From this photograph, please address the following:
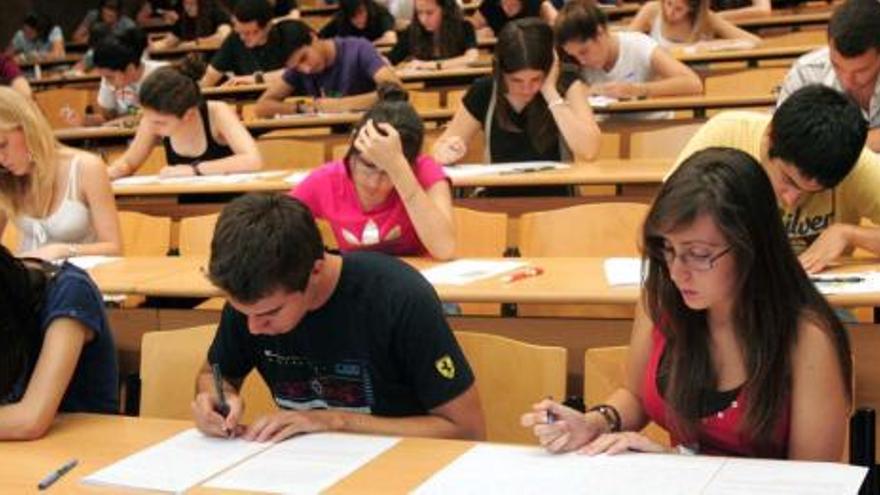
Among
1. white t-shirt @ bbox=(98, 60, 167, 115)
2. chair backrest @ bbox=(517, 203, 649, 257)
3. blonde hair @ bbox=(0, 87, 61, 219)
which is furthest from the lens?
white t-shirt @ bbox=(98, 60, 167, 115)

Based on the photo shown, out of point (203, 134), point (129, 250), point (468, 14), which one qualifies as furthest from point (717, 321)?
point (468, 14)

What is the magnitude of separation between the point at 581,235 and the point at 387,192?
60 cm

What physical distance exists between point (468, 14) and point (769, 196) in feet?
25.8

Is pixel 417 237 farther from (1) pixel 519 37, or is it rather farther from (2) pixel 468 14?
(2) pixel 468 14

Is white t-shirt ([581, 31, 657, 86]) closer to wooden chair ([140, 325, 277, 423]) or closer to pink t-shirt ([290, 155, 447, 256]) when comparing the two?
pink t-shirt ([290, 155, 447, 256])

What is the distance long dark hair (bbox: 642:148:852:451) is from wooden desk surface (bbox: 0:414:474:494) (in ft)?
1.30

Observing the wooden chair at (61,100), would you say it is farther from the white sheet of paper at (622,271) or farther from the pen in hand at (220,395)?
the pen in hand at (220,395)

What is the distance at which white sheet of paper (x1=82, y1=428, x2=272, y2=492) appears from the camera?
197 cm

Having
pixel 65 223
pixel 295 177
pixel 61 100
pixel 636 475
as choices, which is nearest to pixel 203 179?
pixel 295 177

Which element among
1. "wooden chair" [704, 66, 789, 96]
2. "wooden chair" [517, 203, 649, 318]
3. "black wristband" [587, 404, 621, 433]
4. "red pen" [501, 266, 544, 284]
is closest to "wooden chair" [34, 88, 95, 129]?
"wooden chair" [704, 66, 789, 96]

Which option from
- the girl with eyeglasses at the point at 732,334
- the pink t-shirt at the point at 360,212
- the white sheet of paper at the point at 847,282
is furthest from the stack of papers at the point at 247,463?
the pink t-shirt at the point at 360,212

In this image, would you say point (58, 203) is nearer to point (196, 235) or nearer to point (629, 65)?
point (196, 235)

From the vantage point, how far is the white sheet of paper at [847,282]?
276 cm

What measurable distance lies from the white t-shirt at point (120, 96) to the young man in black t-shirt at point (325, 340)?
4.77 m
